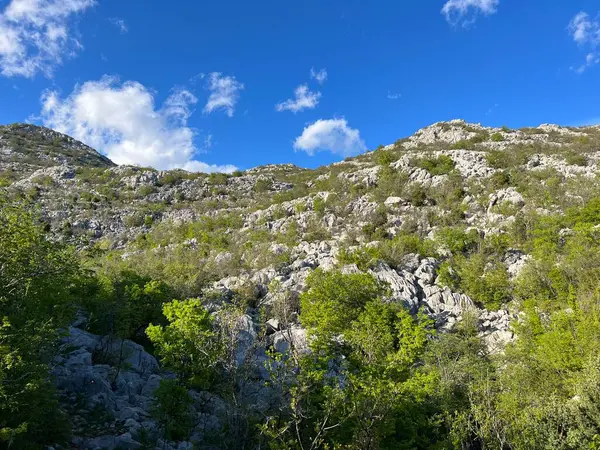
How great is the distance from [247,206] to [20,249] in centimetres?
4773

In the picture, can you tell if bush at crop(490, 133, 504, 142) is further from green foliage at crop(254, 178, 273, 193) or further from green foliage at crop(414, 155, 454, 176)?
green foliage at crop(254, 178, 273, 193)

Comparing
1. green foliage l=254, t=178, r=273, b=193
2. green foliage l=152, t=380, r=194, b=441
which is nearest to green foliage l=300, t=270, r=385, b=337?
green foliage l=152, t=380, r=194, b=441

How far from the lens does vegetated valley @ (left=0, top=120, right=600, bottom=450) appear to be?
12.7 metres

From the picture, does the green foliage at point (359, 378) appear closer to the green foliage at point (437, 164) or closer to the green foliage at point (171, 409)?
the green foliage at point (171, 409)

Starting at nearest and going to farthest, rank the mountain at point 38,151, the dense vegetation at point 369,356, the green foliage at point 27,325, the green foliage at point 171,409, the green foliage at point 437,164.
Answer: the green foliage at point 27,325
the dense vegetation at point 369,356
the green foliage at point 171,409
the green foliage at point 437,164
the mountain at point 38,151

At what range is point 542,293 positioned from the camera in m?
29.0

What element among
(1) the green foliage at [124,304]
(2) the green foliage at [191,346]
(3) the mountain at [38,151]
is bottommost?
(2) the green foliage at [191,346]

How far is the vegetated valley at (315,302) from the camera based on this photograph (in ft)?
41.8

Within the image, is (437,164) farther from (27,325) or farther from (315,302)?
(27,325)

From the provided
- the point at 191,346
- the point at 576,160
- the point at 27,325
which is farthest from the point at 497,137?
the point at 27,325

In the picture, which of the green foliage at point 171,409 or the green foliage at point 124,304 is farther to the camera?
the green foliage at point 124,304

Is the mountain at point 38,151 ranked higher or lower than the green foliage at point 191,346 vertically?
higher

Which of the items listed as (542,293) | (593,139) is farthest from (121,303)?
(593,139)

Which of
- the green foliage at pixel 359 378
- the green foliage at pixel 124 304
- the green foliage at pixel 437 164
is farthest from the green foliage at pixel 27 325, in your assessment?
the green foliage at pixel 437 164
